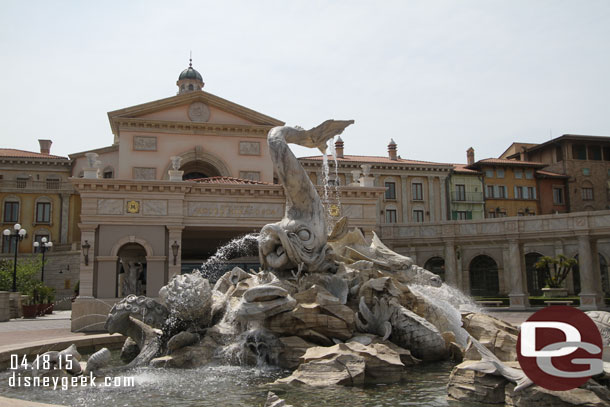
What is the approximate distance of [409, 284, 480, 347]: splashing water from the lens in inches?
450

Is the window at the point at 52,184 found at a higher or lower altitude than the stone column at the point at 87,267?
higher

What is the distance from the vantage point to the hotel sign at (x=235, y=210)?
25125mm

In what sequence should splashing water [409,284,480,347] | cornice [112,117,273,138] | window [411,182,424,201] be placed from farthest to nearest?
window [411,182,424,201] → cornice [112,117,273,138] → splashing water [409,284,480,347]

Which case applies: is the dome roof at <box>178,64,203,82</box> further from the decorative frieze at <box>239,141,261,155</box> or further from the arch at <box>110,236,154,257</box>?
the arch at <box>110,236,154,257</box>

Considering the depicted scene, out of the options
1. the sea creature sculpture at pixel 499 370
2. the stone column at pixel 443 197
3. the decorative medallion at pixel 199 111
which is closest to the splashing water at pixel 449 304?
the sea creature sculpture at pixel 499 370

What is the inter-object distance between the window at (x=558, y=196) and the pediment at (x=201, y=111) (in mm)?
34911

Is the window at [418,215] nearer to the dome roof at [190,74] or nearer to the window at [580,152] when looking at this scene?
the window at [580,152]

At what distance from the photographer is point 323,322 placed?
9922mm

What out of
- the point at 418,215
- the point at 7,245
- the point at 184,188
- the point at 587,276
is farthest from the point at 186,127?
the point at 418,215

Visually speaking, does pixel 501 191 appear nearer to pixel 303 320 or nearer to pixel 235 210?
pixel 235 210

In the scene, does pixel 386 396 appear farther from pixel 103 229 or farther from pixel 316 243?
pixel 103 229

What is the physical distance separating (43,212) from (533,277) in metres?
45.9

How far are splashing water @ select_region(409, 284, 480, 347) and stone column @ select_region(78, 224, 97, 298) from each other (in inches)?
621

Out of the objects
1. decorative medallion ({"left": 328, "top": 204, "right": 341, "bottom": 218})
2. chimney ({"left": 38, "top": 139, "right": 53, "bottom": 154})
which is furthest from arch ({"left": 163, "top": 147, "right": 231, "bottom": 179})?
chimney ({"left": 38, "top": 139, "right": 53, "bottom": 154})
